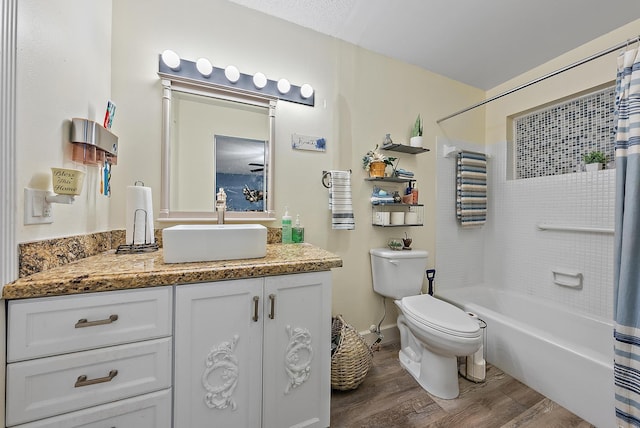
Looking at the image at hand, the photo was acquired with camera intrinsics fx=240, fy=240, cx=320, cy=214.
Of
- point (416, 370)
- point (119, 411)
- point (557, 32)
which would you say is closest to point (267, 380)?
point (119, 411)

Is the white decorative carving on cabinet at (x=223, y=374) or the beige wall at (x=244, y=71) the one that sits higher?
the beige wall at (x=244, y=71)

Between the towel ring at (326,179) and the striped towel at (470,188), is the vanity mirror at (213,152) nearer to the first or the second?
the towel ring at (326,179)

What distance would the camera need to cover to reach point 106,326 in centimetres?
80

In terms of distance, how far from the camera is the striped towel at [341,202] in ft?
5.71

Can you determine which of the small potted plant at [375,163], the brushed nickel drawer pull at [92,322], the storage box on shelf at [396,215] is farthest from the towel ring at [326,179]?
the brushed nickel drawer pull at [92,322]

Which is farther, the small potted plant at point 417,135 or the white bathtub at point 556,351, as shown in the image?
the small potted plant at point 417,135

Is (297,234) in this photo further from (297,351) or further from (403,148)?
(403,148)

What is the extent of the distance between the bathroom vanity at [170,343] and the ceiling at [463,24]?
1.64m

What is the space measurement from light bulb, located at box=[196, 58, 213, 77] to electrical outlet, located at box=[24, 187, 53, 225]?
1007 millimetres

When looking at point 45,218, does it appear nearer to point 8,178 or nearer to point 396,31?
point 8,178

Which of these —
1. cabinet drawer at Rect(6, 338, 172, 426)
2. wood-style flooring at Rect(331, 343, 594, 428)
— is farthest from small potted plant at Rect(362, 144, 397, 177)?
cabinet drawer at Rect(6, 338, 172, 426)

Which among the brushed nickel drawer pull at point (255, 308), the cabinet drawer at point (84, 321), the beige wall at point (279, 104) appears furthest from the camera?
the brushed nickel drawer pull at point (255, 308)

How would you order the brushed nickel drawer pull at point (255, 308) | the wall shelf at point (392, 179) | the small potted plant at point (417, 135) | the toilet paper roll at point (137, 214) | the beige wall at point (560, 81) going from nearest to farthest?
the brushed nickel drawer pull at point (255, 308), the toilet paper roll at point (137, 214), the beige wall at point (560, 81), the wall shelf at point (392, 179), the small potted plant at point (417, 135)

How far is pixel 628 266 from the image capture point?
3.61 ft
